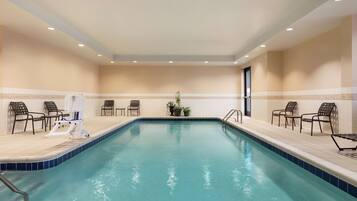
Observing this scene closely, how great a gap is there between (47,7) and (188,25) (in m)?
3.06

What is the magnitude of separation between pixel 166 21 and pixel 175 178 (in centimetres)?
405

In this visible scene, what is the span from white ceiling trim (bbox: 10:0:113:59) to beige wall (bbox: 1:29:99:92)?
0.95 meters

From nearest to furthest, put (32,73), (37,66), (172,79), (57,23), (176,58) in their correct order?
(57,23) → (32,73) → (37,66) → (176,58) → (172,79)

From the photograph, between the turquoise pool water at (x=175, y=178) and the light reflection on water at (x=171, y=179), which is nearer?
the turquoise pool water at (x=175, y=178)

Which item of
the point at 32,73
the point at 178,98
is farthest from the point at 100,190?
the point at 178,98

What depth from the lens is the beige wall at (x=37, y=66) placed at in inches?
244

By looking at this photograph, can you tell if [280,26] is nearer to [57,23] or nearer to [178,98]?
[57,23]

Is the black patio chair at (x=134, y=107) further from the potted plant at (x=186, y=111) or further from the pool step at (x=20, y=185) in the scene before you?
the pool step at (x=20, y=185)

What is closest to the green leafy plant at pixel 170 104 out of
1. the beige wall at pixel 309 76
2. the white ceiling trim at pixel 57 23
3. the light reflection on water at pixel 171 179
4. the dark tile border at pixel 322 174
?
the beige wall at pixel 309 76

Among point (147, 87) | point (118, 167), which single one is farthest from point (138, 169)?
point (147, 87)

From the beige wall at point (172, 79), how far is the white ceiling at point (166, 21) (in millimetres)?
3109

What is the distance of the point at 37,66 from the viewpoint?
732 centimetres

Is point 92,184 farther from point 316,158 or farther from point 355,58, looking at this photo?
point 355,58

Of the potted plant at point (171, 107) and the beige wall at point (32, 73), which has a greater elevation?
the beige wall at point (32, 73)
